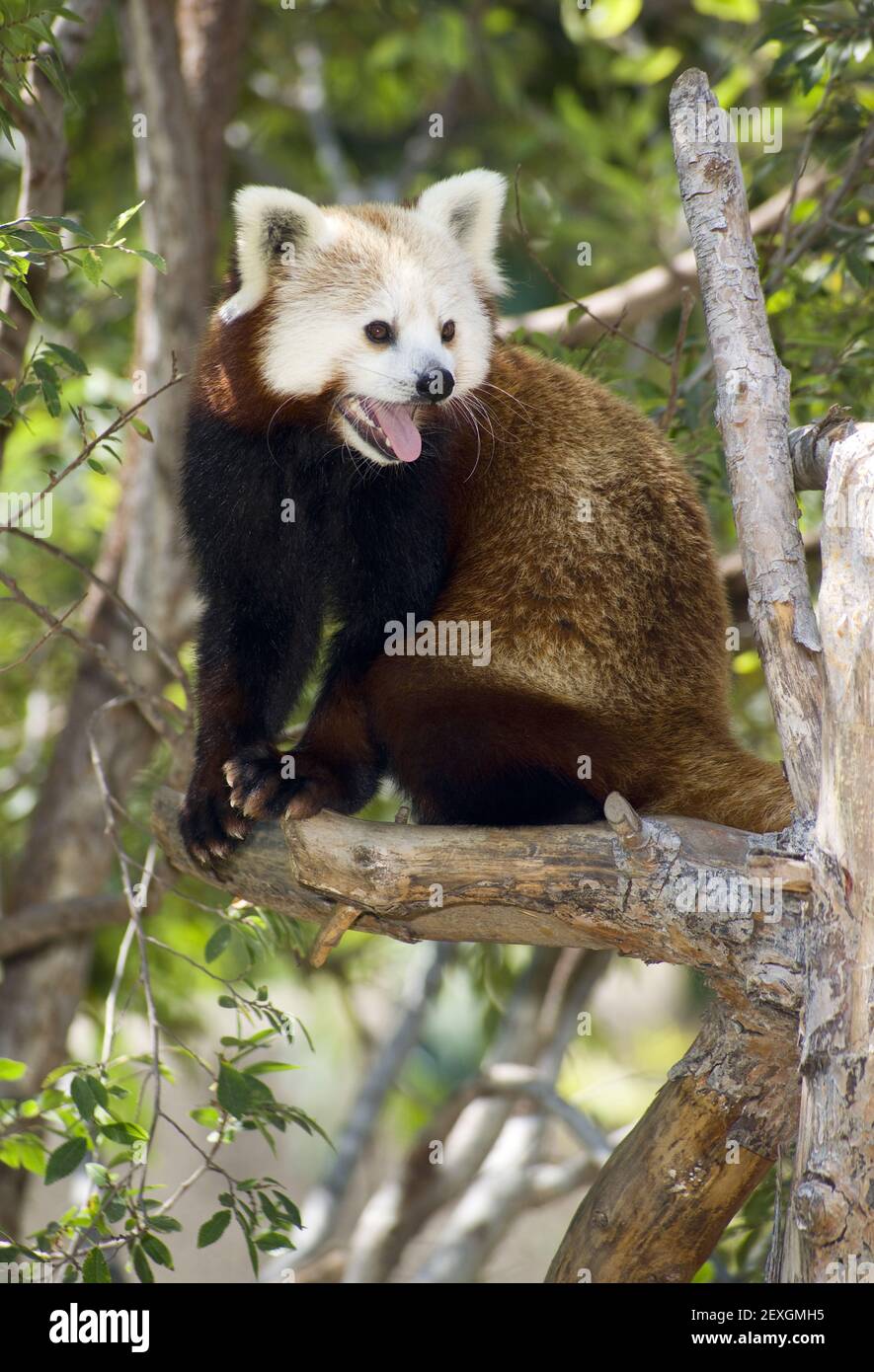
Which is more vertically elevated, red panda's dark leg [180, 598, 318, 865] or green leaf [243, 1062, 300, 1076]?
red panda's dark leg [180, 598, 318, 865]

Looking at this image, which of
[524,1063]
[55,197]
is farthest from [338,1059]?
[55,197]

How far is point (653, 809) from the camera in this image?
3076mm

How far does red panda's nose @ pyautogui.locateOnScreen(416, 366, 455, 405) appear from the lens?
10.3 feet

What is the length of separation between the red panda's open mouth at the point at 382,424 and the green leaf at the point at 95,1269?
1910 millimetres

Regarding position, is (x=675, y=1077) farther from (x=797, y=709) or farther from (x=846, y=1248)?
(x=797, y=709)

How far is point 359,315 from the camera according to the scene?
3.34 metres

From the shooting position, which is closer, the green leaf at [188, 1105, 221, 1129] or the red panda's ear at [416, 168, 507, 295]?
the green leaf at [188, 1105, 221, 1129]

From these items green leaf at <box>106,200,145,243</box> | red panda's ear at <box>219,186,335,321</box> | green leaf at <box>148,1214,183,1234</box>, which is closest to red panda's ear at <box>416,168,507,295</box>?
red panda's ear at <box>219,186,335,321</box>

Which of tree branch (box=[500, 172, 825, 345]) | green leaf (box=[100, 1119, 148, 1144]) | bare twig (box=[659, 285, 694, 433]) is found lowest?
green leaf (box=[100, 1119, 148, 1144])

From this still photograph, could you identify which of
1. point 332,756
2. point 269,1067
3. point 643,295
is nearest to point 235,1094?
point 269,1067

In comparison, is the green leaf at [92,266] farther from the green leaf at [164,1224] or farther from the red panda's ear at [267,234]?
the green leaf at [164,1224]

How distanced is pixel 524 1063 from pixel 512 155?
528 cm

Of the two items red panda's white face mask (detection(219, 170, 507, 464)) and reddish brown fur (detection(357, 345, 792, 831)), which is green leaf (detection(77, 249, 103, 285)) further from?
reddish brown fur (detection(357, 345, 792, 831))

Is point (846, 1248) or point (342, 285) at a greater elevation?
point (342, 285)
